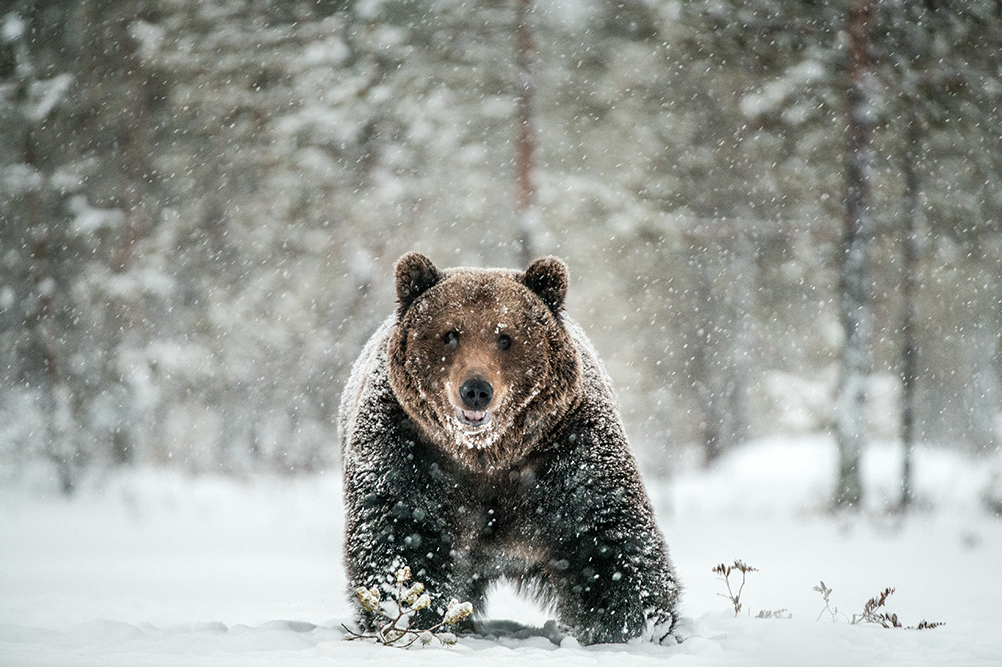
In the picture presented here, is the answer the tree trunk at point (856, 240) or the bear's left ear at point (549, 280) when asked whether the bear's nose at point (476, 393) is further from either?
the tree trunk at point (856, 240)

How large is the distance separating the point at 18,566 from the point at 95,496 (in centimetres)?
454

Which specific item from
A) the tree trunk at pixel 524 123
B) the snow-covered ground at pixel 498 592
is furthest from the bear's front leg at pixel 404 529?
the tree trunk at pixel 524 123

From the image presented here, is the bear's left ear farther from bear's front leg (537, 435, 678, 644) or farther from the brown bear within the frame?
bear's front leg (537, 435, 678, 644)

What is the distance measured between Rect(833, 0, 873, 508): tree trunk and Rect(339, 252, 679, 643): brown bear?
6.34m

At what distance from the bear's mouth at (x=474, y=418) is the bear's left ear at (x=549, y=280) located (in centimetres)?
77

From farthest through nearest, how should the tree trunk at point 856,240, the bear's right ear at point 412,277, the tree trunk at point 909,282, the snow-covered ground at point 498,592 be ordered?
1. the tree trunk at point 909,282
2. the tree trunk at point 856,240
3. the bear's right ear at point 412,277
4. the snow-covered ground at point 498,592

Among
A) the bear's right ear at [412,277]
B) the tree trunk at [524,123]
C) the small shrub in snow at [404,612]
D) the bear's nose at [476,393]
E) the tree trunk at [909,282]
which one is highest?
the tree trunk at [524,123]

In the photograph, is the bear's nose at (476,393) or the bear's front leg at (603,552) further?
the bear's front leg at (603,552)

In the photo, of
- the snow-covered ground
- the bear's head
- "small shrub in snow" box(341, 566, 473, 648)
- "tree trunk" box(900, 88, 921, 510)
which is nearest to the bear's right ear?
the bear's head

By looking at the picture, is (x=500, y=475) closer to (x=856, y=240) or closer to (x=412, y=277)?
(x=412, y=277)

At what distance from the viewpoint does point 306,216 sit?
436 inches

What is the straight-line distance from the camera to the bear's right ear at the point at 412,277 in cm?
398

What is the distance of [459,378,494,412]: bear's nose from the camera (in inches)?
137

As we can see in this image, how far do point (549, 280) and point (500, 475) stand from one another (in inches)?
39.0
